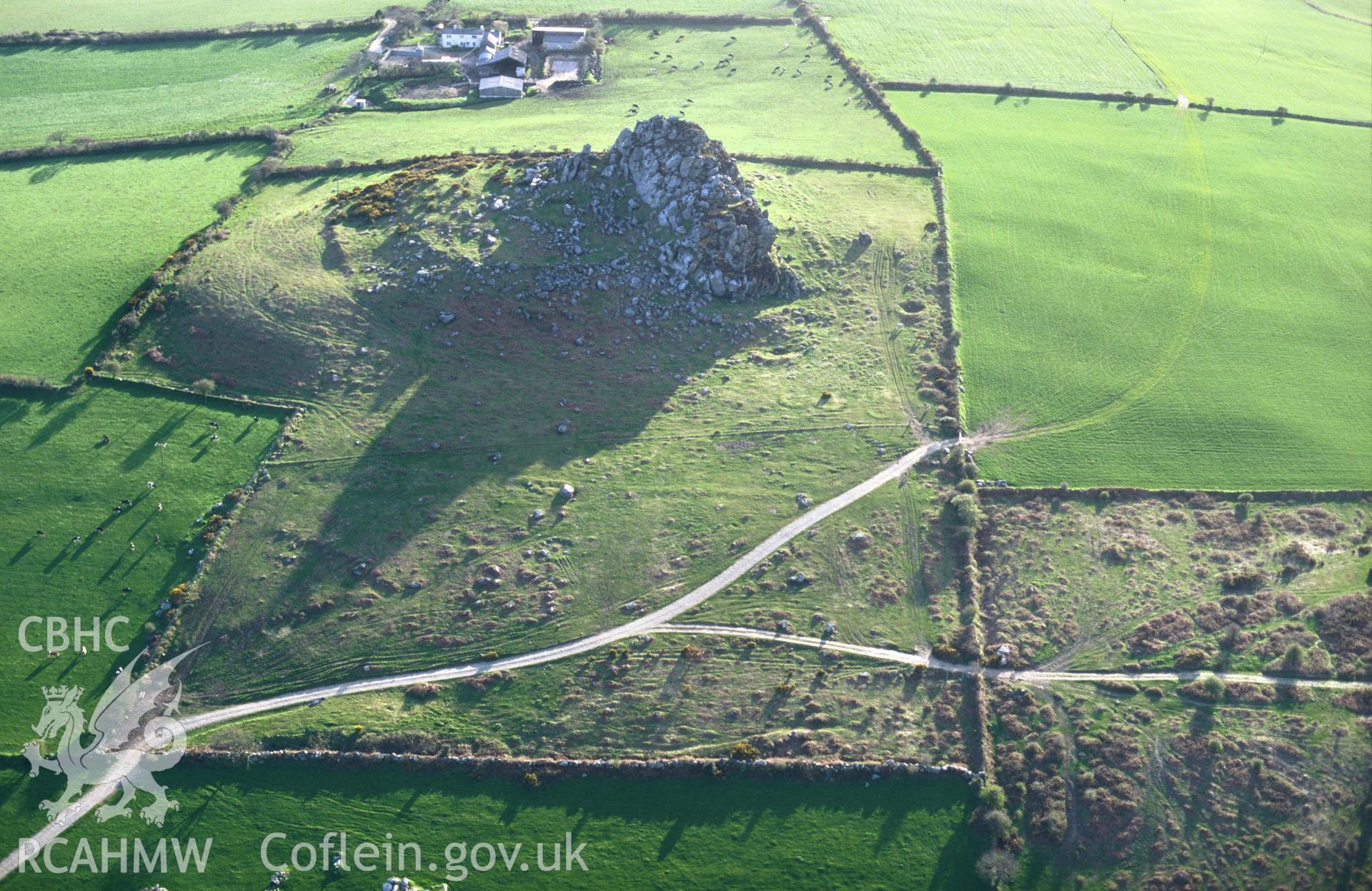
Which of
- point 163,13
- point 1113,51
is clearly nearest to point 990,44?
point 1113,51

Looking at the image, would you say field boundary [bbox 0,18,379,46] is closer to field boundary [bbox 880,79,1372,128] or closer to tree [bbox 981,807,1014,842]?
field boundary [bbox 880,79,1372,128]

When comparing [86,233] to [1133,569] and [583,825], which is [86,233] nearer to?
[583,825]

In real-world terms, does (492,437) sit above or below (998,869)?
above

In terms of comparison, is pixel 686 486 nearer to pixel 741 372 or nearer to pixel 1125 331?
pixel 741 372

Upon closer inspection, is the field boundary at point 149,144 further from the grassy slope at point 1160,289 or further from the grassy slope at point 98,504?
the grassy slope at point 1160,289

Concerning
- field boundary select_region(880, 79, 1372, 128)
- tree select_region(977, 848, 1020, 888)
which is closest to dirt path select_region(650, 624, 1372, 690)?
tree select_region(977, 848, 1020, 888)
